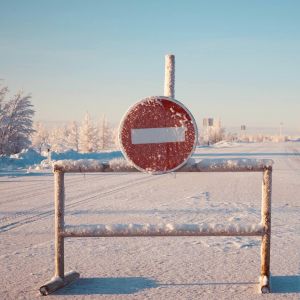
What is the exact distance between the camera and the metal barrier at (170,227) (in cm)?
358

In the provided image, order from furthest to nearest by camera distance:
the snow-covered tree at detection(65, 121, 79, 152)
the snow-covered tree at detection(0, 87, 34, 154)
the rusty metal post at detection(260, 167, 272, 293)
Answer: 1. the snow-covered tree at detection(65, 121, 79, 152)
2. the snow-covered tree at detection(0, 87, 34, 154)
3. the rusty metal post at detection(260, 167, 272, 293)

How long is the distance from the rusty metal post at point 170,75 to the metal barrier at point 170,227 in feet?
2.03

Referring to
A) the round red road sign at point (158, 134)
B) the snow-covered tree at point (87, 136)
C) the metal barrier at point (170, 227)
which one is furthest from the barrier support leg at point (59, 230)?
the snow-covered tree at point (87, 136)

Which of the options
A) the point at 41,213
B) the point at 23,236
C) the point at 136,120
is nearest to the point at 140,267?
the point at 136,120

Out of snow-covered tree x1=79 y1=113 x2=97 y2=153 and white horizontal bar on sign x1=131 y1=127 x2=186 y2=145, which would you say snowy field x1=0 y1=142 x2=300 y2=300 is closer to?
white horizontal bar on sign x1=131 y1=127 x2=186 y2=145

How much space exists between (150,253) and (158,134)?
2026 mm

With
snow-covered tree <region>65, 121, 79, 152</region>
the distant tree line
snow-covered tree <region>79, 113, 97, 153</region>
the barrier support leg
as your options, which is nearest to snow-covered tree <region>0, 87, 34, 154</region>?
the distant tree line

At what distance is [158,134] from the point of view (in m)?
3.36

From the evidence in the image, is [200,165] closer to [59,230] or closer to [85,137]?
[59,230]

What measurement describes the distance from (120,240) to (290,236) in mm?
2342

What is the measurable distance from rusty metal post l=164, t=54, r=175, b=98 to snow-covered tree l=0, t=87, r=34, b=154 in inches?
1207

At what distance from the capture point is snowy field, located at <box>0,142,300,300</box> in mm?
3678

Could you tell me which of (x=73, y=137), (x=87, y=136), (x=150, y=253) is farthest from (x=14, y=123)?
(x=73, y=137)

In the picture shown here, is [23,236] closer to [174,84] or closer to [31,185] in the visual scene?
[174,84]
